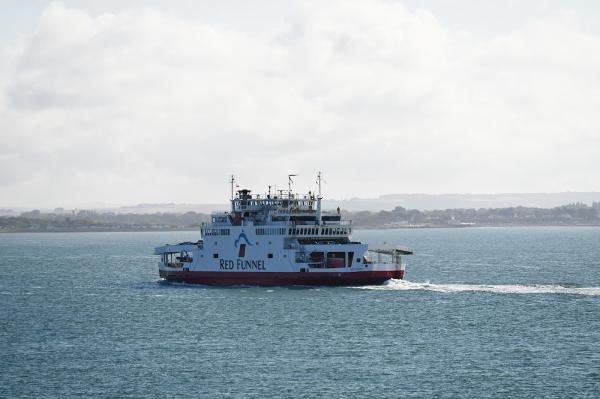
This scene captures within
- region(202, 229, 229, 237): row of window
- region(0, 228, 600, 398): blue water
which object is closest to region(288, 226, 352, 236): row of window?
region(0, 228, 600, 398): blue water

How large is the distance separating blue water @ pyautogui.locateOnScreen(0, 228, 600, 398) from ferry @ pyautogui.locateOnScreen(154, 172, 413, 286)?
1780 millimetres

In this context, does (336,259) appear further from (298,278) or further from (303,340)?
(303,340)

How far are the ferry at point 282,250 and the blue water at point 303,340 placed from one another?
5.84ft

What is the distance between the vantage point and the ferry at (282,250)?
3484 inches

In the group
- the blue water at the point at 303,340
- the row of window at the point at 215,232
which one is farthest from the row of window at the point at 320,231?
the row of window at the point at 215,232

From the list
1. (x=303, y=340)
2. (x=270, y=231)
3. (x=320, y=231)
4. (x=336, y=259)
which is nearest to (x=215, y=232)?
(x=270, y=231)

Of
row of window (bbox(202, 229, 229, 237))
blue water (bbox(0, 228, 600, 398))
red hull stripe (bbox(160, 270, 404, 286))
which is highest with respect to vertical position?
row of window (bbox(202, 229, 229, 237))

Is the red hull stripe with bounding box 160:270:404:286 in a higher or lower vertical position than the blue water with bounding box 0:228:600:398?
higher

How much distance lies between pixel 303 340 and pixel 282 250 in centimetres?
2696

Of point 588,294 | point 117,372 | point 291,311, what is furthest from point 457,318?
point 117,372

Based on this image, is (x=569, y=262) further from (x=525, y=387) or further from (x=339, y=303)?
(x=525, y=387)

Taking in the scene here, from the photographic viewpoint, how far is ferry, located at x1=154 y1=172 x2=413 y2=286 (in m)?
88.5

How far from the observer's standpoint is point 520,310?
76.0 meters

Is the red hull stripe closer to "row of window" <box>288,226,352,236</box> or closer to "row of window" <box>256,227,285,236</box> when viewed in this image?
"row of window" <box>256,227,285,236</box>
